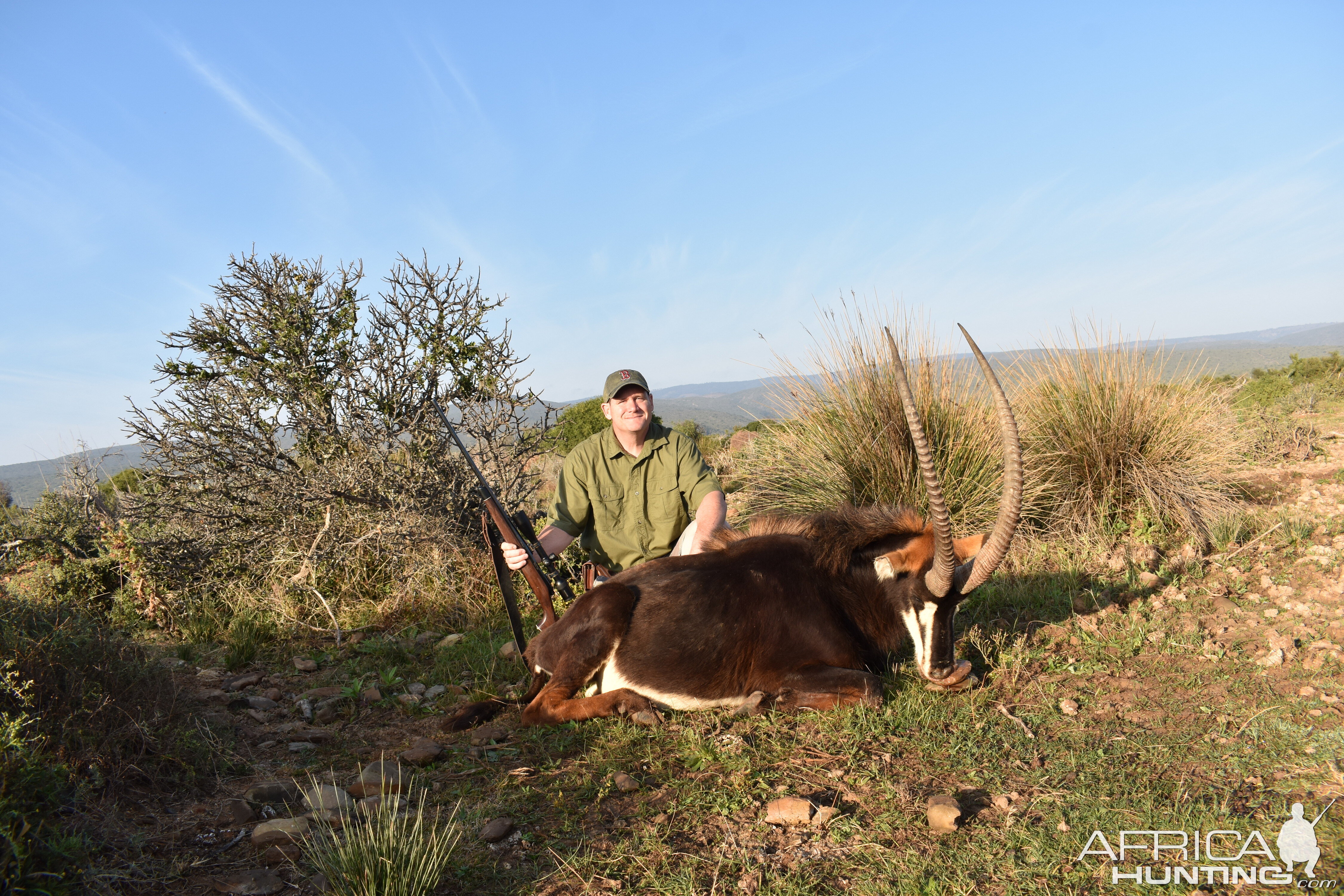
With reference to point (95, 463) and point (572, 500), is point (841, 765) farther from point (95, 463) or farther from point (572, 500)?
point (95, 463)

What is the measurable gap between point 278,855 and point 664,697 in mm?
1860

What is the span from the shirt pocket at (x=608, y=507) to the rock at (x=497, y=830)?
2997 millimetres

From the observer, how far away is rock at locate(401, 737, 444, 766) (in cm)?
357

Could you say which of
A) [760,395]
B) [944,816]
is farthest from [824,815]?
[760,395]

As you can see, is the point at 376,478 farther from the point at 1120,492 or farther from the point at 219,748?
the point at 1120,492

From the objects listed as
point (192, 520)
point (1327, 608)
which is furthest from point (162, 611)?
point (1327, 608)

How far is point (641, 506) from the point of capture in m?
5.76

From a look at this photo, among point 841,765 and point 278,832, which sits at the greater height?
point 278,832

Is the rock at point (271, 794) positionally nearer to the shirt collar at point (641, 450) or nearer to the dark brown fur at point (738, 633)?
the dark brown fur at point (738, 633)

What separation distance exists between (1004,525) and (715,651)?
156cm

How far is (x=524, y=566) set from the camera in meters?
4.77

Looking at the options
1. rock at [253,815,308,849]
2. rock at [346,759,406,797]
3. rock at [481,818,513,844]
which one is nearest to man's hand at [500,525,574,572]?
rock at [346,759,406,797]

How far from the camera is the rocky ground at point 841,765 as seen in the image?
103 inches

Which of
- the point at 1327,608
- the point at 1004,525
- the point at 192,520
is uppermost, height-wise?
the point at 192,520
